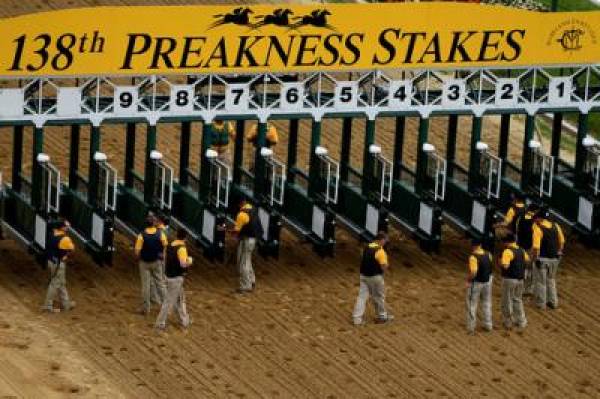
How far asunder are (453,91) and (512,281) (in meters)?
3.70

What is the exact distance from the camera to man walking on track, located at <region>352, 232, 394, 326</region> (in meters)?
28.3

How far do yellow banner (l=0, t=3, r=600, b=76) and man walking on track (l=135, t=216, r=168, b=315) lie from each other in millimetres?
2176

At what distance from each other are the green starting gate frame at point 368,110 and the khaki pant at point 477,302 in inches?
113

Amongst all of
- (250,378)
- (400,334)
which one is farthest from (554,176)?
(250,378)

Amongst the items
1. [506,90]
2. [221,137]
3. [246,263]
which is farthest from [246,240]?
[506,90]

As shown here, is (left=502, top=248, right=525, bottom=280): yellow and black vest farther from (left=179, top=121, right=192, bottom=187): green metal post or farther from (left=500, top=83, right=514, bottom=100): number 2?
(left=179, top=121, right=192, bottom=187): green metal post

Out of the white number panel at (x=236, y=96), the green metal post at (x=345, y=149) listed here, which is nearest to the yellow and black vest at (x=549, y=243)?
the green metal post at (x=345, y=149)

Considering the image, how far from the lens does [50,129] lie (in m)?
34.5

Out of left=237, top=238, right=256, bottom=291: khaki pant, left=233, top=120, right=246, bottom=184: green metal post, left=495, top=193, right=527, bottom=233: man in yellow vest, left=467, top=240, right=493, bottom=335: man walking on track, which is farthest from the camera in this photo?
left=233, top=120, right=246, bottom=184: green metal post

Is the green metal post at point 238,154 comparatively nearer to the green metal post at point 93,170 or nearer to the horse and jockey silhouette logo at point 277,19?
the horse and jockey silhouette logo at point 277,19

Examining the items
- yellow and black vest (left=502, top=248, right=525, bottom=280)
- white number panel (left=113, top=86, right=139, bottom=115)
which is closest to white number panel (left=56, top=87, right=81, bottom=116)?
white number panel (left=113, top=86, right=139, bottom=115)

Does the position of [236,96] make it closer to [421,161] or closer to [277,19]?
[277,19]

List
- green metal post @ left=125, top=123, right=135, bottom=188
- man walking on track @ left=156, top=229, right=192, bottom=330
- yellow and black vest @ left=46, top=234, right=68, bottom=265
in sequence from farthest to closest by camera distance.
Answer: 1. green metal post @ left=125, top=123, right=135, bottom=188
2. yellow and black vest @ left=46, top=234, right=68, bottom=265
3. man walking on track @ left=156, top=229, right=192, bottom=330

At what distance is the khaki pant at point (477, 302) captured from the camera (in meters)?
28.5
